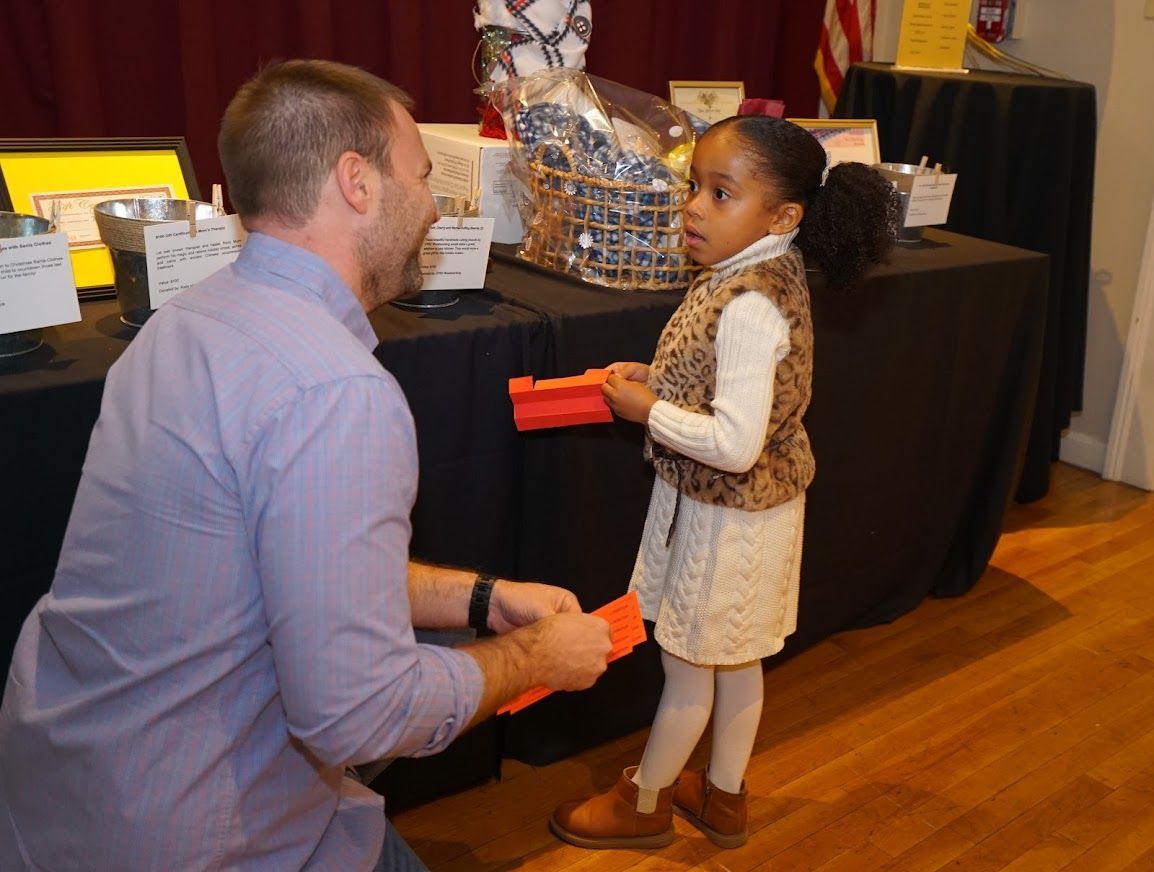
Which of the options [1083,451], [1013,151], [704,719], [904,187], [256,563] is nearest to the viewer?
[256,563]

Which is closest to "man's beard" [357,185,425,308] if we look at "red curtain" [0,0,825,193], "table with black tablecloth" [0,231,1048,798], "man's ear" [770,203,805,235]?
"table with black tablecloth" [0,231,1048,798]

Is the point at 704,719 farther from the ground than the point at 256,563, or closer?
closer

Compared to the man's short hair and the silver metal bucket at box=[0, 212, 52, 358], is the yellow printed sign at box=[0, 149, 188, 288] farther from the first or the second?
the man's short hair

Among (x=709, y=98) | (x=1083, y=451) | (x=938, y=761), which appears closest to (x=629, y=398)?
(x=938, y=761)

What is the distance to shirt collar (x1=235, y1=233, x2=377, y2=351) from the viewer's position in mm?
1031

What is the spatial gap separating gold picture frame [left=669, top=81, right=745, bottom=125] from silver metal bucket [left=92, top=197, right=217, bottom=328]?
144cm

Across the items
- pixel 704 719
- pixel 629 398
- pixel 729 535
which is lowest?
pixel 704 719

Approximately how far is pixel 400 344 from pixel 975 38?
267 centimetres

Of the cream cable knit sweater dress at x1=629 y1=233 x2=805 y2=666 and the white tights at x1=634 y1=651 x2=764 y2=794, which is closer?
the cream cable knit sweater dress at x1=629 y1=233 x2=805 y2=666

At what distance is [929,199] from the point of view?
254 cm

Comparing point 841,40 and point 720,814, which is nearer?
point 720,814

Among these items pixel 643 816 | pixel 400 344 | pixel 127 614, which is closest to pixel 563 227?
pixel 400 344

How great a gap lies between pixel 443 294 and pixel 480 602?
641mm

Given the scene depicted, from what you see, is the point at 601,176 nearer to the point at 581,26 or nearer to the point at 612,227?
the point at 612,227
